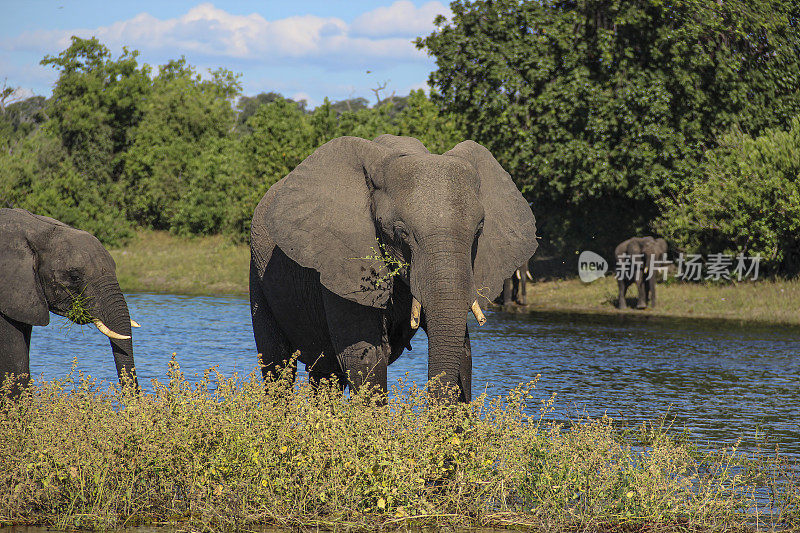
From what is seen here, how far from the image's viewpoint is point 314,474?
6691 mm

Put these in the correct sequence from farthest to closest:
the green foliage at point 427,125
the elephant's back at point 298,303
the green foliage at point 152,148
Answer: the green foliage at point 152,148 → the green foliage at point 427,125 → the elephant's back at point 298,303

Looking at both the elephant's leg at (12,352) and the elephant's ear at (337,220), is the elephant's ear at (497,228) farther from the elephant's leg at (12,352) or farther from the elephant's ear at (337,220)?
the elephant's leg at (12,352)

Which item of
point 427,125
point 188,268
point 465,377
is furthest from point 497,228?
point 427,125

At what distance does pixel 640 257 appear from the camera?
27359mm

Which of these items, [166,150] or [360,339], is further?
[166,150]

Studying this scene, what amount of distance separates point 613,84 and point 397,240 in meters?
25.9

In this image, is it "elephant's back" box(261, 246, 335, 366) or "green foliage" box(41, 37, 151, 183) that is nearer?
"elephant's back" box(261, 246, 335, 366)

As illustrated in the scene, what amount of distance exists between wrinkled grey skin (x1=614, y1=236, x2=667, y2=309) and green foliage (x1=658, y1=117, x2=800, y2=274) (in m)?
1.73

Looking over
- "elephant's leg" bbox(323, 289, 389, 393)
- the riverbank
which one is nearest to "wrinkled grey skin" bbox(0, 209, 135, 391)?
"elephant's leg" bbox(323, 289, 389, 393)

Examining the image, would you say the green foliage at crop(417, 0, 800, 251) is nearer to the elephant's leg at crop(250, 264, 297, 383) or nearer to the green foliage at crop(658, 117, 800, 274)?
the green foliage at crop(658, 117, 800, 274)

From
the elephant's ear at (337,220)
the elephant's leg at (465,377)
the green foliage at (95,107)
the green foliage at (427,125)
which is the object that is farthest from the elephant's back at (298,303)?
the green foliage at (95,107)

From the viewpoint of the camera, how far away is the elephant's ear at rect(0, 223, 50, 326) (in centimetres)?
910

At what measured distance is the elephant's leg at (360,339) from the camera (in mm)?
7871
